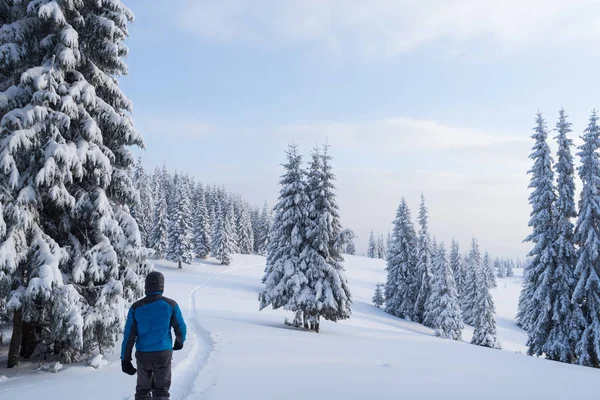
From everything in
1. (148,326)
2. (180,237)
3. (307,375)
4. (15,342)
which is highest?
(180,237)

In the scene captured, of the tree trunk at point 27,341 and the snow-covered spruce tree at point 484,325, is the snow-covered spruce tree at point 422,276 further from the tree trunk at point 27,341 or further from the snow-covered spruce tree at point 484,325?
the tree trunk at point 27,341

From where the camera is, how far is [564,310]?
22.3 meters

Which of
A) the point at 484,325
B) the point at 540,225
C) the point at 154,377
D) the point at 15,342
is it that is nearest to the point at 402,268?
the point at 484,325

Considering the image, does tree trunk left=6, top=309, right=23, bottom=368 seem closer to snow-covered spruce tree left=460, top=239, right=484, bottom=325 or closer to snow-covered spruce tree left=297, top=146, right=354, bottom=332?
snow-covered spruce tree left=297, top=146, right=354, bottom=332

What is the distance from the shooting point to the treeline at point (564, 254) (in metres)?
21.8

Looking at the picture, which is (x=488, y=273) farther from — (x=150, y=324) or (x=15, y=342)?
(x=150, y=324)

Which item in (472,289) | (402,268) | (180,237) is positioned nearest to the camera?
(402,268)

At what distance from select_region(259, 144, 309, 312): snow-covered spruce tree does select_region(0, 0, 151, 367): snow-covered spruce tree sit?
40.2 ft

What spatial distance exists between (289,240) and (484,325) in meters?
33.6

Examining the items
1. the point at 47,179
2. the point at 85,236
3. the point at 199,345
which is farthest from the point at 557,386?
the point at 47,179

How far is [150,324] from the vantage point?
5793 mm

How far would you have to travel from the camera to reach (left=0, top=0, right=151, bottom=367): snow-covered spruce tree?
9281mm

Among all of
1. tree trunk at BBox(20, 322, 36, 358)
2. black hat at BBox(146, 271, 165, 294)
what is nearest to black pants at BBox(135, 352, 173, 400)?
black hat at BBox(146, 271, 165, 294)

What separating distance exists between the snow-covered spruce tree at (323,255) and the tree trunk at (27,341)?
13.6 meters
